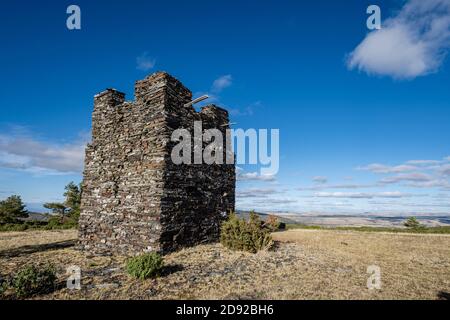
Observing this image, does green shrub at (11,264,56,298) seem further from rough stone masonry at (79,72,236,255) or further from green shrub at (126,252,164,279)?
rough stone masonry at (79,72,236,255)

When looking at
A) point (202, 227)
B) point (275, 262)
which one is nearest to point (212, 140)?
point (202, 227)

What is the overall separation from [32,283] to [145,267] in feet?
8.59

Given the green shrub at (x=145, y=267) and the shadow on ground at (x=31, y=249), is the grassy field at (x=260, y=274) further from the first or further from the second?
the green shrub at (x=145, y=267)

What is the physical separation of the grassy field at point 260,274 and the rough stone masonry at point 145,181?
0.89 m

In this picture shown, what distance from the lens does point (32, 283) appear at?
6465 millimetres

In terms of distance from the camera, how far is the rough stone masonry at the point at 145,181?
10266 mm

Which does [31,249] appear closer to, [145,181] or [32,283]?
[145,181]

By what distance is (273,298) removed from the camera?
6.05m

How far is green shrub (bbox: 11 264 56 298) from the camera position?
20.8 feet

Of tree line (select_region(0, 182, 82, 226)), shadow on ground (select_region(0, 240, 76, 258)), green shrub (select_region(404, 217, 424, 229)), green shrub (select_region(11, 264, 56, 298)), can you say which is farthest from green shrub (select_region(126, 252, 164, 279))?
green shrub (select_region(404, 217, 424, 229))

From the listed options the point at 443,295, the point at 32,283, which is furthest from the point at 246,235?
the point at 32,283

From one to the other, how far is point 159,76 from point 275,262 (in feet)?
27.4

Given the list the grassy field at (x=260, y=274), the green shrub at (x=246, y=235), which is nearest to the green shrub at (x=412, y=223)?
the grassy field at (x=260, y=274)
